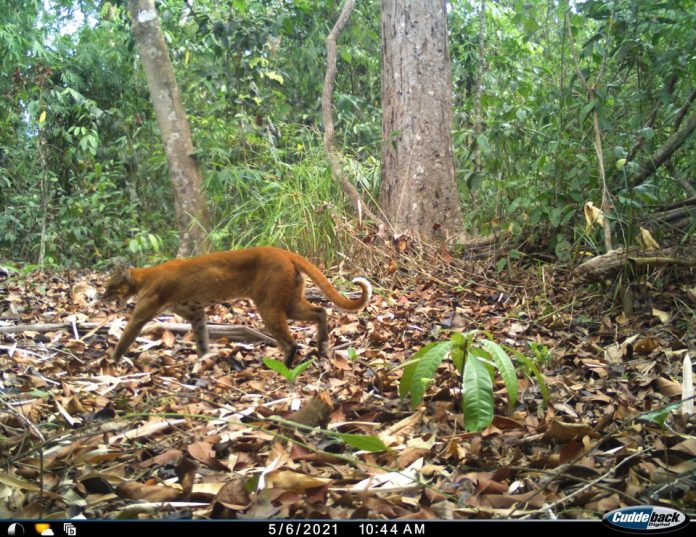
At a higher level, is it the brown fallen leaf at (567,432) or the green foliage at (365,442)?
the green foliage at (365,442)

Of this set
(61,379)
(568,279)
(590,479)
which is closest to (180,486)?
(590,479)

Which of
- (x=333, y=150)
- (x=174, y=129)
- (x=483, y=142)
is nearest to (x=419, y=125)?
(x=333, y=150)

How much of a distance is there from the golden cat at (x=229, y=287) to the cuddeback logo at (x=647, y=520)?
2.31 metres

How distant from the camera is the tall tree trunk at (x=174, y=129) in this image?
19.1 feet

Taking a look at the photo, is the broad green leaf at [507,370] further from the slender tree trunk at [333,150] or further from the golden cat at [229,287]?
the slender tree trunk at [333,150]

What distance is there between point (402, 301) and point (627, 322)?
136 cm

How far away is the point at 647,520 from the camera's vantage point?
1.38m

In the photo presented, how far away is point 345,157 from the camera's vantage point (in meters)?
5.80

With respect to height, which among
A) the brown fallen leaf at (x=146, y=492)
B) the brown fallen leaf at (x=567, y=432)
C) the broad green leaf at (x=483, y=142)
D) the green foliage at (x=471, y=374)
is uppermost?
the broad green leaf at (x=483, y=142)

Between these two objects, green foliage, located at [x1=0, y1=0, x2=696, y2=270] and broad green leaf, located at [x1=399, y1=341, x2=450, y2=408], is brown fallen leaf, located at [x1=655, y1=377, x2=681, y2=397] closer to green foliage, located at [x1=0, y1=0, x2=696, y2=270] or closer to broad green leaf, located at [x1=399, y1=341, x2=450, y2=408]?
broad green leaf, located at [x1=399, y1=341, x2=450, y2=408]

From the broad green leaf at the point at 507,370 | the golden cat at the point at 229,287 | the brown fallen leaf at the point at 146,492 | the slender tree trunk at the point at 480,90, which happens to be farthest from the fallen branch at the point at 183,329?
the slender tree trunk at the point at 480,90

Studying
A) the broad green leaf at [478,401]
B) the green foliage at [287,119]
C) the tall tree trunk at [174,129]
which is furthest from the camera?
the tall tree trunk at [174,129]

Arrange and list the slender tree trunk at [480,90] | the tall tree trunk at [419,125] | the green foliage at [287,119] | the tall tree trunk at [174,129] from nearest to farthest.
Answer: the green foliage at [287,119], the tall tree trunk at [419,125], the slender tree trunk at [480,90], the tall tree trunk at [174,129]

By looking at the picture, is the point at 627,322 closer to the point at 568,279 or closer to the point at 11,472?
the point at 568,279
